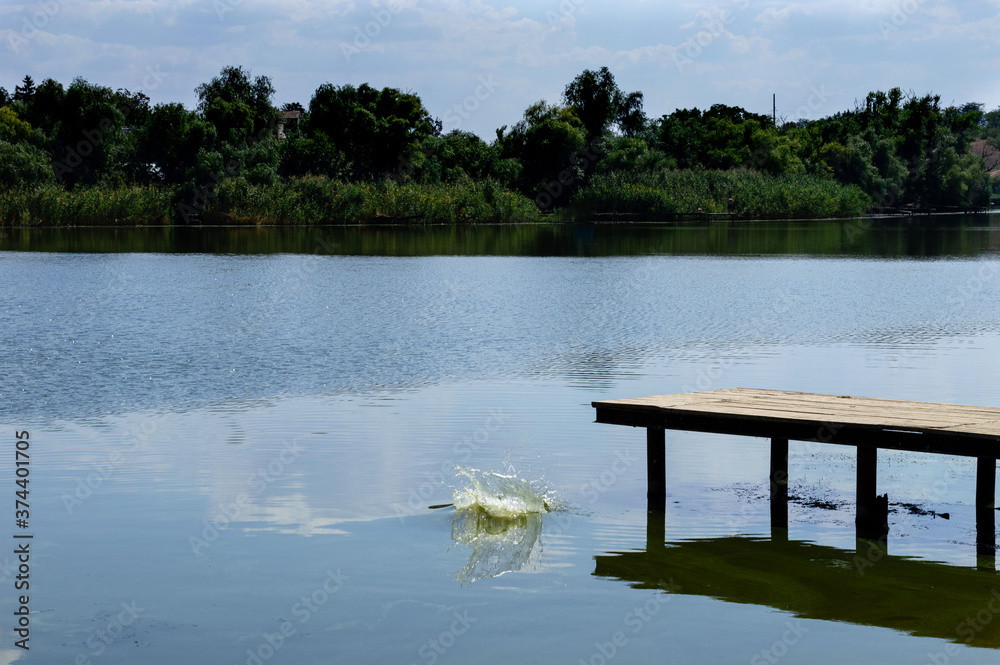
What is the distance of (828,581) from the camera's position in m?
8.69

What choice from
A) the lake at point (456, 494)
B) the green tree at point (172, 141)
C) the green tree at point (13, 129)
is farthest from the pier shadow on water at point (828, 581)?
the green tree at point (13, 129)

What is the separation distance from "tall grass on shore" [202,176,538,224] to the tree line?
78 centimetres

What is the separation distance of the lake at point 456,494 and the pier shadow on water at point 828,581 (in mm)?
27

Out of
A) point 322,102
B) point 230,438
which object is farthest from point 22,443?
point 322,102

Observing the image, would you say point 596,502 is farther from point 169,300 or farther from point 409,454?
point 169,300

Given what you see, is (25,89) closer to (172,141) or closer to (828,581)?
(172,141)

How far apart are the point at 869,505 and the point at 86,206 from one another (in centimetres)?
6926

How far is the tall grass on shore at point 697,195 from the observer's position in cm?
8481

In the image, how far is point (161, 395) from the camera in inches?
628

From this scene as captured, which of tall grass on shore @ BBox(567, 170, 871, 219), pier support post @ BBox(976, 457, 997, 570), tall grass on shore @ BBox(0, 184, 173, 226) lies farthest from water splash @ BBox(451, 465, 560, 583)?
tall grass on shore @ BBox(567, 170, 871, 219)

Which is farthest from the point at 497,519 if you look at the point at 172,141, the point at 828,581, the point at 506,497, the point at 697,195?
the point at 697,195

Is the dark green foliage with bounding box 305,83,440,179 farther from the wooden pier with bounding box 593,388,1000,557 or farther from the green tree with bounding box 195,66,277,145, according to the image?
the wooden pier with bounding box 593,388,1000,557

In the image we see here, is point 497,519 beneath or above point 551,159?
beneath

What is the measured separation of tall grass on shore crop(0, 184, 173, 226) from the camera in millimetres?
71688
